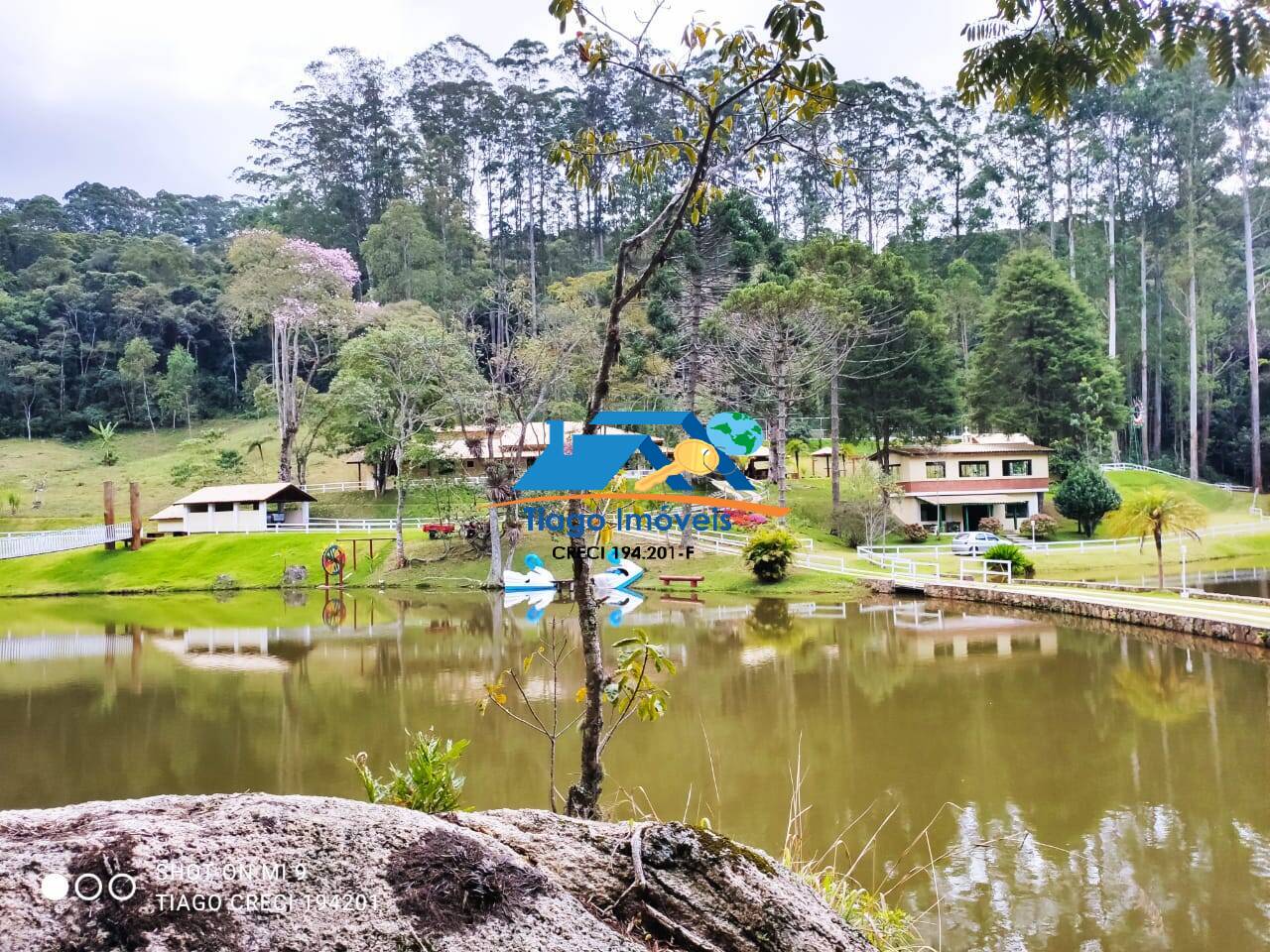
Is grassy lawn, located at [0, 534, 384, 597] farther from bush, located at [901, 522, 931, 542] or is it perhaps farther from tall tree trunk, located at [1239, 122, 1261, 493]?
tall tree trunk, located at [1239, 122, 1261, 493]

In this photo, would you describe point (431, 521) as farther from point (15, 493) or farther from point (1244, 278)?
point (1244, 278)

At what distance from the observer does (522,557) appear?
25.2 m

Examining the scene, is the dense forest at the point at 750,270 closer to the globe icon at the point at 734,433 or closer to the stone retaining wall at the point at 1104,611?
the globe icon at the point at 734,433

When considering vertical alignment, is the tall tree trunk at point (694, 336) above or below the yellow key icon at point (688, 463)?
above

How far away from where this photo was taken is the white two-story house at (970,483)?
2997 centimetres

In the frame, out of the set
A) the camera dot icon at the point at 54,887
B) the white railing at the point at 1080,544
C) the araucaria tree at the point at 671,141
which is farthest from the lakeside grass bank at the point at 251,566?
the camera dot icon at the point at 54,887

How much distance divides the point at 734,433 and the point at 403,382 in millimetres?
10956

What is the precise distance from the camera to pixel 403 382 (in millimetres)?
27594

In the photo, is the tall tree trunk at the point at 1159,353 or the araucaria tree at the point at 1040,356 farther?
the tall tree trunk at the point at 1159,353

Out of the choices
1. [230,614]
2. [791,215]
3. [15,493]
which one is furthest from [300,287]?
[791,215]

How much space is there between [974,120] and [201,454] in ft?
145

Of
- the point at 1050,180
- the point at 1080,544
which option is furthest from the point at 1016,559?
the point at 1050,180

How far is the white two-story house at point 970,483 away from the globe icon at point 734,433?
22.3 ft

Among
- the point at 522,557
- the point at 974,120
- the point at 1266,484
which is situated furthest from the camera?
the point at 974,120
